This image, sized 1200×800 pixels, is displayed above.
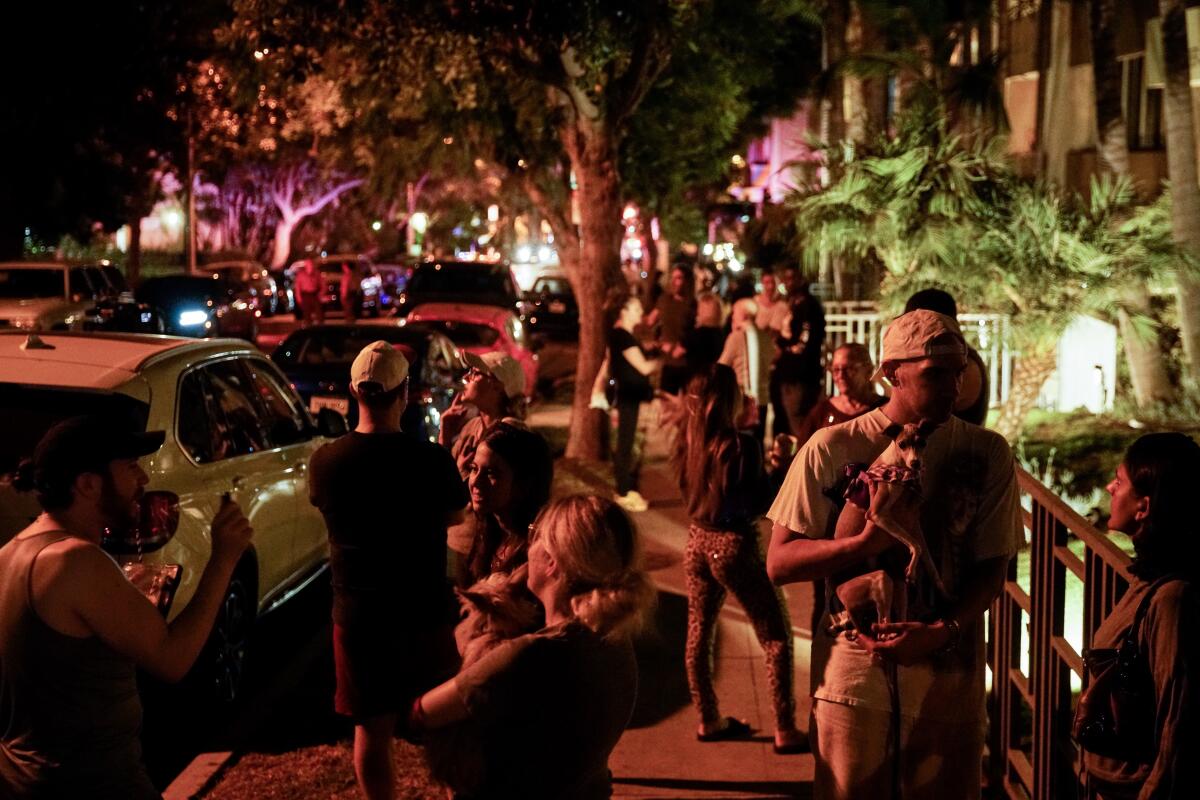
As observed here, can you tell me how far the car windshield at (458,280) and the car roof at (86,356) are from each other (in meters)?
17.2

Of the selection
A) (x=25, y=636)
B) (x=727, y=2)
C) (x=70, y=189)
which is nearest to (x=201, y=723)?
(x=25, y=636)

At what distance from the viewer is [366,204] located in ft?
223

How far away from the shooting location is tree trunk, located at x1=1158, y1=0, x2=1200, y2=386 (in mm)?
14070

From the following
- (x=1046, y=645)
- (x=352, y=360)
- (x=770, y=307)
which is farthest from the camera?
(x=770, y=307)

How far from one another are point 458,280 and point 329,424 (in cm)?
1675

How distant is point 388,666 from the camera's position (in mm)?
5043

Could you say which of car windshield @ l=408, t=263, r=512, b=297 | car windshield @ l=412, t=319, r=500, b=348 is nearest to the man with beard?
car windshield @ l=412, t=319, r=500, b=348

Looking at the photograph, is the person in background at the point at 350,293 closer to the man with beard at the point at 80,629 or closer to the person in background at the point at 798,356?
the person in background at the point at 798,356

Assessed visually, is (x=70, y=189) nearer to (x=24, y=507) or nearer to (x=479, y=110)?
(x=479, y=110)

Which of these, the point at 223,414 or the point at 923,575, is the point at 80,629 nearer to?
the point at 923,575

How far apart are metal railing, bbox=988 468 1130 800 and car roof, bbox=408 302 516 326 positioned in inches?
500

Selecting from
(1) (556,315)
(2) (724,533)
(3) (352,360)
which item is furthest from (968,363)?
(1) (556,315)

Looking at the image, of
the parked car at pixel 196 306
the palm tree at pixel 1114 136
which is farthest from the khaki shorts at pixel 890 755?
the parked car at pixel 196 306

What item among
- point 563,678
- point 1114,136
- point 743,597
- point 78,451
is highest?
point 1114,136
